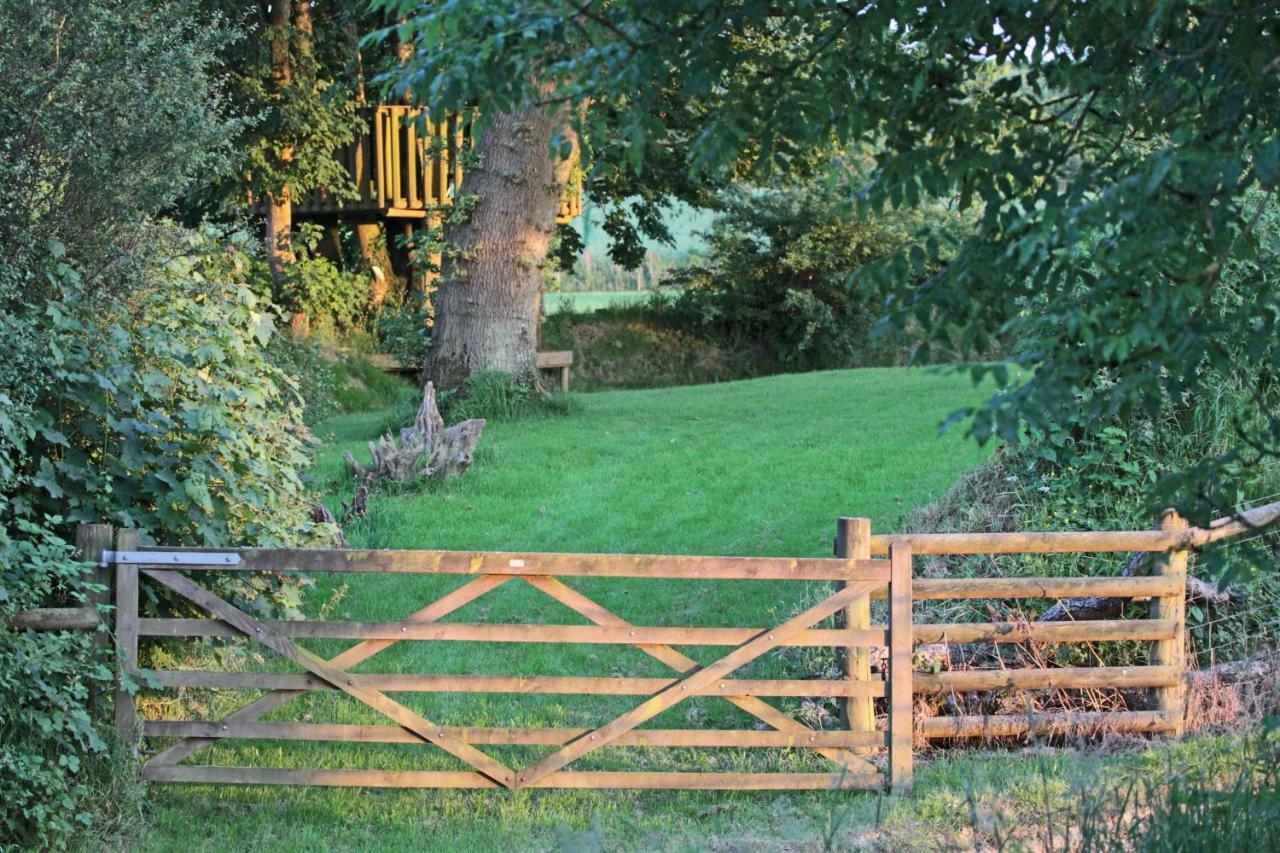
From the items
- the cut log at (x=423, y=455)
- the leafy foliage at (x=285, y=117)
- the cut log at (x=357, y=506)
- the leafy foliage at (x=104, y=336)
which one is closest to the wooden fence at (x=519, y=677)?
the leafy foliage at (x=104, y=336)

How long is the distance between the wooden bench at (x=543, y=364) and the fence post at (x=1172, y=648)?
1224 cm

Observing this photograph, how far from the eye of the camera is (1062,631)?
748 centimetres

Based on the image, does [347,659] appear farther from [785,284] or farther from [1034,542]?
[785,284]

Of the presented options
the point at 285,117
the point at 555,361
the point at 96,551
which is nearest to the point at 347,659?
the point at 96,551

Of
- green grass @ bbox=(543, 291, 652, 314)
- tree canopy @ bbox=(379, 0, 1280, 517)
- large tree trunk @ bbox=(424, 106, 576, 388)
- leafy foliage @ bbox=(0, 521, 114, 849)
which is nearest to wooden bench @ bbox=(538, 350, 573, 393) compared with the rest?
large tree trunk @ bbox=(424, 106, 576, 388)

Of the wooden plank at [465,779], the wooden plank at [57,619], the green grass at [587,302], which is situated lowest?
the wooden plank at [465,779]

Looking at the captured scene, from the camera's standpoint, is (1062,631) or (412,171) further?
(412,171)

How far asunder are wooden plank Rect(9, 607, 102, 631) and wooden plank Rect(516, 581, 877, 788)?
222 centimetres

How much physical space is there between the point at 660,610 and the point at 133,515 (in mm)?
3809

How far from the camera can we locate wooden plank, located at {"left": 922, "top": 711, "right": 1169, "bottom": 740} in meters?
7.38

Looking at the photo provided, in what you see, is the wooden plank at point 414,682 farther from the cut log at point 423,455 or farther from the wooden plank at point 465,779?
the cut log at point 423,455

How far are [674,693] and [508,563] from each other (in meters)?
1.07

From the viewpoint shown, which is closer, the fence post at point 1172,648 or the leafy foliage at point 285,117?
the fence post at point 1172,648

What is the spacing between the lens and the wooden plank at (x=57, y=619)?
632 cm
